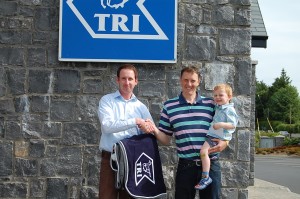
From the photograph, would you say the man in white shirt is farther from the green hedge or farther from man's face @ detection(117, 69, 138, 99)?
the green hedge

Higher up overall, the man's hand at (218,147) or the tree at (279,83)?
the tree at (279,83)

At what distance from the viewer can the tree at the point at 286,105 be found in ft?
205

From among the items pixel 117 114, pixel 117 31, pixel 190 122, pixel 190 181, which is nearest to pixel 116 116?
pixel 117 114

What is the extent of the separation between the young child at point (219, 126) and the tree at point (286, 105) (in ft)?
197

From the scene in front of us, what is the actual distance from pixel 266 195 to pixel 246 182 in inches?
161

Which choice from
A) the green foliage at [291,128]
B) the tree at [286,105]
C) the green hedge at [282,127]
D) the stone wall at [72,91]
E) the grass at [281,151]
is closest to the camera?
the stone wall at [72,91]

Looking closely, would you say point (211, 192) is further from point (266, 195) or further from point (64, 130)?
point (266, 195)

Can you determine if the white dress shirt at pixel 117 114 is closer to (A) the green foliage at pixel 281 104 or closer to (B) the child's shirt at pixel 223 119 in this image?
(B) the child's shirt at pixel 223 119

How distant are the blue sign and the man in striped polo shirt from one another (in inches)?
59.5

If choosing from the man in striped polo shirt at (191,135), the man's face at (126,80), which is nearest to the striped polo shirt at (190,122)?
the man in striped polo shirt at (191,135)

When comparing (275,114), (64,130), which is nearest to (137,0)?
(64,130)

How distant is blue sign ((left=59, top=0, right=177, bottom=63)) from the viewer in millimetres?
5641

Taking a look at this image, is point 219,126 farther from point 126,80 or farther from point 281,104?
point 281,104

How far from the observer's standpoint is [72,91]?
568cm
